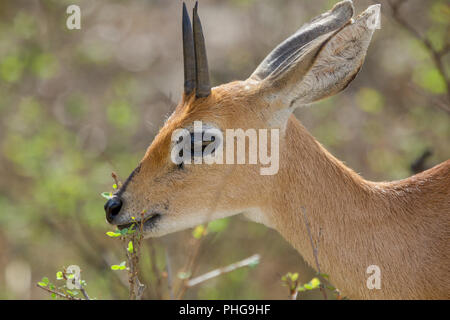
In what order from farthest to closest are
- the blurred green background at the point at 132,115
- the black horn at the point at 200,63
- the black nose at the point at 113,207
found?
the blurred green background at the point at 132,115 < the black horn at the point at 200,63 < the black nose at the point at 113,207

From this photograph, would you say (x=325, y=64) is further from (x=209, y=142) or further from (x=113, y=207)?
(x=113, y=207)

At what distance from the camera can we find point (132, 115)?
29.9 feet

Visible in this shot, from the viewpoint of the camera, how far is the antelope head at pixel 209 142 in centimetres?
399

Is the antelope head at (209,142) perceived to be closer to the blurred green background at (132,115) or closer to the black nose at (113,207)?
the black nose at (113,207)

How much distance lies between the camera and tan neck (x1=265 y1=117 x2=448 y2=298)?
155 inches

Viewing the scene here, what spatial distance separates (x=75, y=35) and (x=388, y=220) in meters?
8.59

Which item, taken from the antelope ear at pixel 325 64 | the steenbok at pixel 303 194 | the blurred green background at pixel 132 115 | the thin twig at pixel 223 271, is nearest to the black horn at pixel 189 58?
the steenbok at pixel 303 194

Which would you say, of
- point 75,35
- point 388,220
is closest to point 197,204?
point 388,220

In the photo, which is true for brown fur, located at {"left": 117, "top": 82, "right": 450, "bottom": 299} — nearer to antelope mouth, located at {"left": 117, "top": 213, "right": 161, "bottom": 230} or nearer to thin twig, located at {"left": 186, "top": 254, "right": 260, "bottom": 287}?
antelope mouth, located at {"left": 117, "top": 213, "right": 161, "bottom": 230}

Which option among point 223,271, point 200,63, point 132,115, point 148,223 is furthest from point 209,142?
point 132,115

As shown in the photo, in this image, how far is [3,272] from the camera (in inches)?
338

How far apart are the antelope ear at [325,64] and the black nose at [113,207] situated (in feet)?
4.20

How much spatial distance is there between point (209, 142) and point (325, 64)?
0.97m
